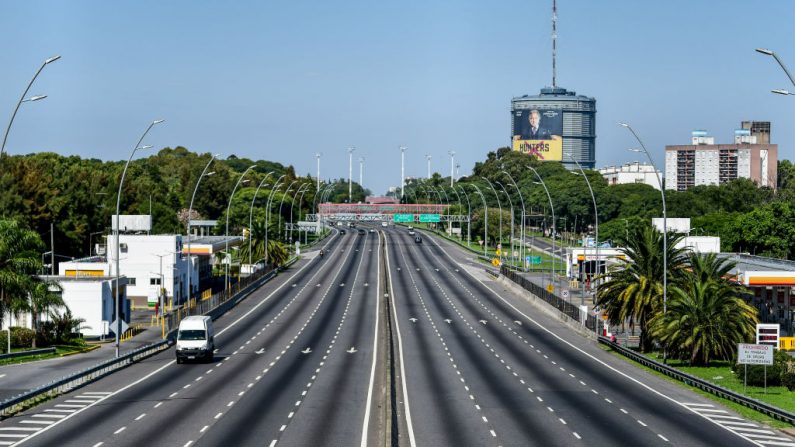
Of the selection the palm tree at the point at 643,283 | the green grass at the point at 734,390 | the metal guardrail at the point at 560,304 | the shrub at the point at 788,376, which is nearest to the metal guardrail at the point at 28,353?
the palm tree at the point at 643,283

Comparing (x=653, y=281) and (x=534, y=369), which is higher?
(x=653, y=281)

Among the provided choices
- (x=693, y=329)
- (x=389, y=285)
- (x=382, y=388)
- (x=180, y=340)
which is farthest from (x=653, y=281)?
Result: (x=389, y=285)

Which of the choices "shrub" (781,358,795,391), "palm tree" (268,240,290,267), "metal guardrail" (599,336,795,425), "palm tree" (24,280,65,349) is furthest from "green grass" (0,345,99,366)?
"palm tree" (268,240,290,267)

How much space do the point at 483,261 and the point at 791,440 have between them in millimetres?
119348

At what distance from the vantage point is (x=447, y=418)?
4475 centimetres

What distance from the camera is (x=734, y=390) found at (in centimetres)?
5262

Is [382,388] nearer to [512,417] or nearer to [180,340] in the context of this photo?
[512,417]

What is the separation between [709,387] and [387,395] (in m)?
14.9

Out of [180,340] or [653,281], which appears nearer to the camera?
[180,340]

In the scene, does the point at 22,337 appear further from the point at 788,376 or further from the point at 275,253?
the point at 275,253

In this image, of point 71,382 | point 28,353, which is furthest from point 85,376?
point 28,353

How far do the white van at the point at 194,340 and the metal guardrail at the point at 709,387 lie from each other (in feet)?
79.3

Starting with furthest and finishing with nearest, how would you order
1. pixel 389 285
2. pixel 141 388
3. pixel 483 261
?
pixel 483 261, pixel 389 285, pixel 141 388

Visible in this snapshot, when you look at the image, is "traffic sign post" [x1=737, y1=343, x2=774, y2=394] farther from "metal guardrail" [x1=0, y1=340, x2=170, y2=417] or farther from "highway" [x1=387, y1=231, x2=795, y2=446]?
"metal guardrail" [x1=0, y1=340, x2=170, y2=417]
